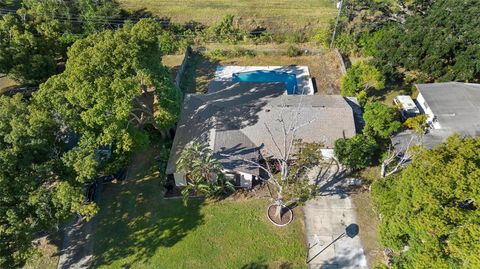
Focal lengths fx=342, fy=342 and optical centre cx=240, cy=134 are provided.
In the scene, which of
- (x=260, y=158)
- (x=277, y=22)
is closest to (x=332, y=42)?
(x=277, y=22)

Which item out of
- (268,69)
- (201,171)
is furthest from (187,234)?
(268,69)

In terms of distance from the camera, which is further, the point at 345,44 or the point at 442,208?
the point at 345,44

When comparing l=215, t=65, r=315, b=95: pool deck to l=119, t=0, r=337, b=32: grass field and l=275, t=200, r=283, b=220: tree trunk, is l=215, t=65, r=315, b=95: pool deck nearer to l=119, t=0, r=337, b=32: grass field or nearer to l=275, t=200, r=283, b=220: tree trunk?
l=119, t=0, r=337, b=32: grass field

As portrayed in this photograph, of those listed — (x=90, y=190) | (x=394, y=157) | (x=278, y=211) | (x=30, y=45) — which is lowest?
(x=278, y=211)

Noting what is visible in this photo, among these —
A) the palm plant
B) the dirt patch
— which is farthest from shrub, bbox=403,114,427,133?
the palm plant

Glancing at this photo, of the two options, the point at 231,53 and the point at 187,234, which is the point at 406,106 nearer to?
the point at 231,53

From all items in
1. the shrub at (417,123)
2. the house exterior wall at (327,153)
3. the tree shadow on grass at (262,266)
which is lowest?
the tree shadow on grass at (262,266)

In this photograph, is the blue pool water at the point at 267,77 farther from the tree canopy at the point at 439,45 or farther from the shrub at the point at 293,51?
the tree canopy at the point at 439,45

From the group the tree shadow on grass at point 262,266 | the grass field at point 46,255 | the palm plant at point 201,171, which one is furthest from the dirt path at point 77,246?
the tree shadow on grass at point 262,266
